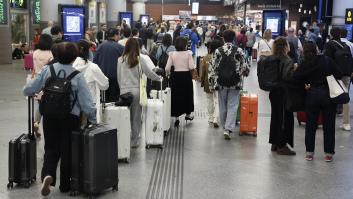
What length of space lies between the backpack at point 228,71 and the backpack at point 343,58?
1909 mm

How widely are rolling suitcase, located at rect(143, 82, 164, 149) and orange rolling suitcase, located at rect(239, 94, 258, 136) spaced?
1656mm

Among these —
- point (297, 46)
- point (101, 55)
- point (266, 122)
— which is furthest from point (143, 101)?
point (297, 46)

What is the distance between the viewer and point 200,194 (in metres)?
5.62

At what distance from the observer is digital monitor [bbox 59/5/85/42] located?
55.2 ft

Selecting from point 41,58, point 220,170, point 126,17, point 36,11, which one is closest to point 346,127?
point 220,170

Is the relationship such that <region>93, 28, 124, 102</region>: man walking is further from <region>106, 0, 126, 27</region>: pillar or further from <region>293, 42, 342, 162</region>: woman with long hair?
<region>106, 0, 126, 27</region>: pillar

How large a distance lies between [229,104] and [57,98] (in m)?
3.78

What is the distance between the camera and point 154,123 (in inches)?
298

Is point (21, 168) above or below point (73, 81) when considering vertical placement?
below

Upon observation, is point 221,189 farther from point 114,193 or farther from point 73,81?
point 73,81

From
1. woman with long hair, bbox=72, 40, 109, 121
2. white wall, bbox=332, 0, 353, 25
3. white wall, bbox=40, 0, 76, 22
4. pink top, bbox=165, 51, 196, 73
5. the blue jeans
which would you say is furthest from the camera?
white wall, bbox=40, 0, 76, 22

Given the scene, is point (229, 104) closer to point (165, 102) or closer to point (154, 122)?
point (165, 102)

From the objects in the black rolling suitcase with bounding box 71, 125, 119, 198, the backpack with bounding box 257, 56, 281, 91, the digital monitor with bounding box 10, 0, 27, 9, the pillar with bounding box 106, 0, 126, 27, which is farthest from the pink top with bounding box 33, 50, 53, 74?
the pillar with bounding box 106, 0, 126, 27

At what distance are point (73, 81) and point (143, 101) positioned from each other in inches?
83.9
